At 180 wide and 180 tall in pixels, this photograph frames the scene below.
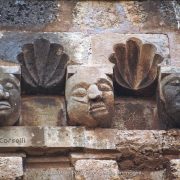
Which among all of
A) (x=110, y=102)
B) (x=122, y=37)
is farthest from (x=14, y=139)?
(x=122, y=37)

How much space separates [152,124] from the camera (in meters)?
5.33

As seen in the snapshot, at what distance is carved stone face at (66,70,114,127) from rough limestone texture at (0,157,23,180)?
1.09 ft

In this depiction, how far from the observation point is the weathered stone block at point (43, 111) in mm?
5270

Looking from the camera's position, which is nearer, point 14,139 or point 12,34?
point 14,139

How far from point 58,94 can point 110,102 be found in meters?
0.31

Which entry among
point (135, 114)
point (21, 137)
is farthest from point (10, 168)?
point (135, 114)

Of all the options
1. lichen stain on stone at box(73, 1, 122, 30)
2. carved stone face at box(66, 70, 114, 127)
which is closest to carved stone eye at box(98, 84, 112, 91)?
carved stone face at box(66, 70, 114, 127)

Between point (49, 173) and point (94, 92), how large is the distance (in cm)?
40

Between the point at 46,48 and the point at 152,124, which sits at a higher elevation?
the point at 46,48

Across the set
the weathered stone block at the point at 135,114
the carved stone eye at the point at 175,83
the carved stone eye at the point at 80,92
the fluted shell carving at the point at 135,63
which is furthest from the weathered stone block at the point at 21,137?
the carved stone eye at the point at 175,83

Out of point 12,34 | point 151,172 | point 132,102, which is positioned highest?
point 12,34

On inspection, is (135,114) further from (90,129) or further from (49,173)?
(49,173)

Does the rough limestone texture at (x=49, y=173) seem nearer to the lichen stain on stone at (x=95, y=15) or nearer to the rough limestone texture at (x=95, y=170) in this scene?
the rough limestone texture at (x=95, y=170)

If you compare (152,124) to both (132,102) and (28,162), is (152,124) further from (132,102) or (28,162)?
(28,162)
